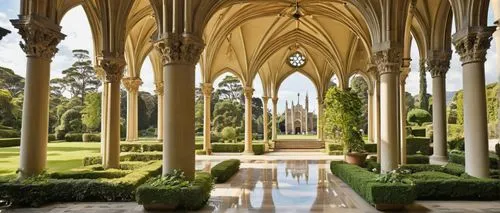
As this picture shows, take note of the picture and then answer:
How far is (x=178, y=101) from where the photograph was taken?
9.91m

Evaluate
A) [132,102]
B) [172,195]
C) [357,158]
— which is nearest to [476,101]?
[357,158]

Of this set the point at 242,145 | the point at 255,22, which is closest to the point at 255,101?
the point at 242,145

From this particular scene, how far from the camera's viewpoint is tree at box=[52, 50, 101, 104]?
55.1m

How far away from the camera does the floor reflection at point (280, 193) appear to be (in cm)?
924

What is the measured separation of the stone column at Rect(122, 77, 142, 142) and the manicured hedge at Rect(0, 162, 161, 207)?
15338mm

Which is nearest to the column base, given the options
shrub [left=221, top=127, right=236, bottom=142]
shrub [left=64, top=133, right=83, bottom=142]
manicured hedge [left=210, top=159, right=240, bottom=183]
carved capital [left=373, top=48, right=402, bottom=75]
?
carved capital [left=373, top=48, right=402, bottom=75]

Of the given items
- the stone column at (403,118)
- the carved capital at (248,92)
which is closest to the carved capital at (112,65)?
the stone column at (403,118)

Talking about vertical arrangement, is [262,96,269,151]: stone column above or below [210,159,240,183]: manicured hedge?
above

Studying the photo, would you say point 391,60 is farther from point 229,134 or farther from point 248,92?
point 229,134

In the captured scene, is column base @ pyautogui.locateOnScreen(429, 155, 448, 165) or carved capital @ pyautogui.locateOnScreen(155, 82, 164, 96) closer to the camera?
column base @ pyautogui.locateOnScreen(429, 155, 448, 165)

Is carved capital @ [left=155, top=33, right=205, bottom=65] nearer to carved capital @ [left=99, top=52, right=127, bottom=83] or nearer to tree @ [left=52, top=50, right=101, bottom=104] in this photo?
carved capital @ [left=99, top=52, right=127, bottom=83]

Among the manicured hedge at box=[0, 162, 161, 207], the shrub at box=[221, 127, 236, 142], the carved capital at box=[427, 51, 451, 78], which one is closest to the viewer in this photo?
the manicured hedge at box=[0, 162, 161, 207]

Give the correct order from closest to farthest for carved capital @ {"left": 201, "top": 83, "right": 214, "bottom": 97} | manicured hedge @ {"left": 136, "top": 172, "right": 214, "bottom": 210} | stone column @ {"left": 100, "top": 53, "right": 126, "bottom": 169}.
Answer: manicured hedge @ {"left": 136, "top": 172, "right": 214, "bottom": 210} < stone column @ {"left": 100, "top": 53, "right": 126, "bottom": 169} < carved capital @ {"left": 201, "top": 83, "right": 214, "bottom": 97}

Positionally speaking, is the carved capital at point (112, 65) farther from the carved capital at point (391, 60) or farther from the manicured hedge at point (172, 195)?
the carved capital at point (391, 60)
